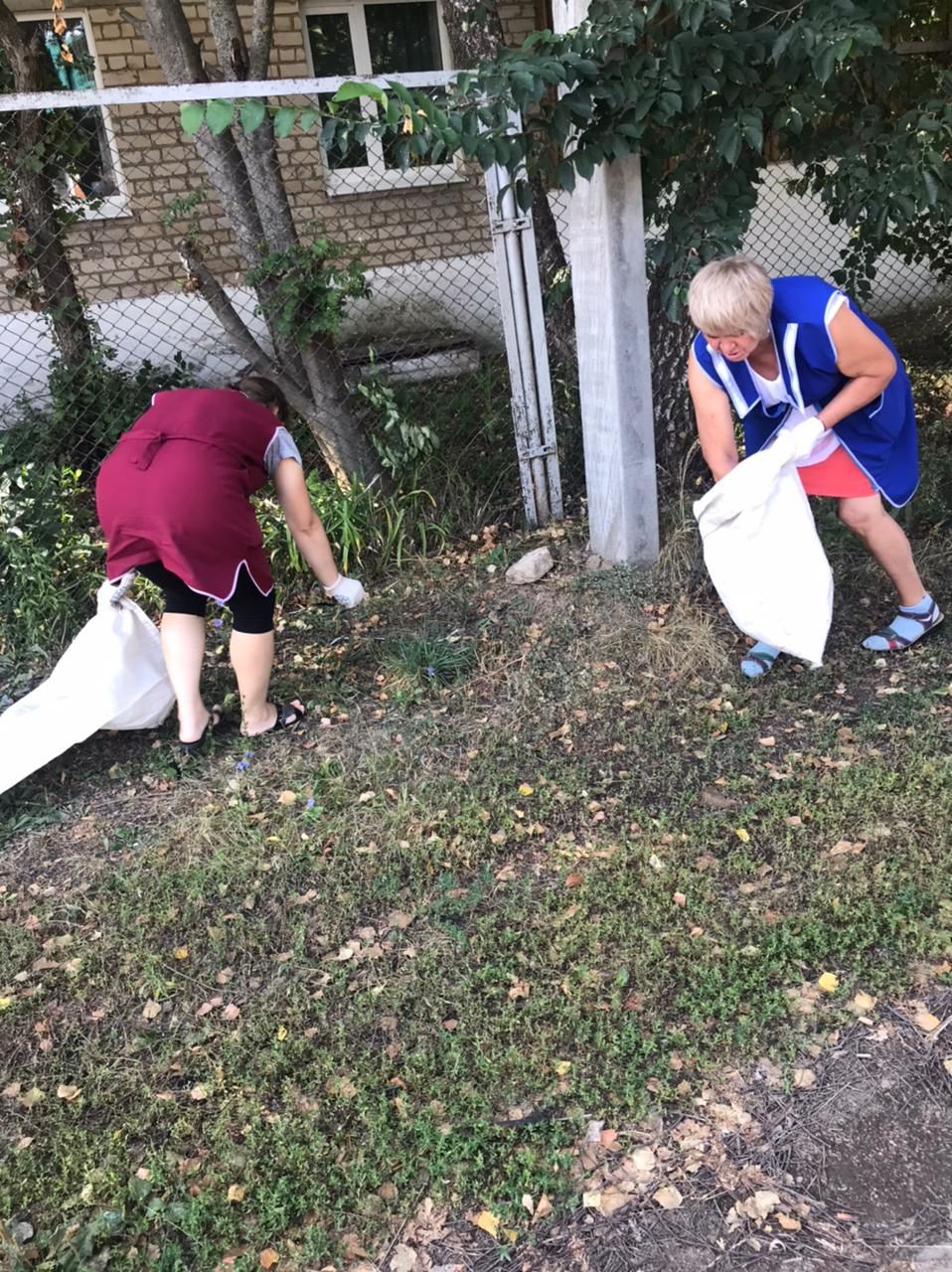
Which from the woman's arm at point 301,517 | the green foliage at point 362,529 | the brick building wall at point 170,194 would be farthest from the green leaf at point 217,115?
the brick building wall at point 170,194

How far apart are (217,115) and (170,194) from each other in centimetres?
589

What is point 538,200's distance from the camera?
16.1 ft

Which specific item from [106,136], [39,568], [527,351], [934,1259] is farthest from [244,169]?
[934,1259]

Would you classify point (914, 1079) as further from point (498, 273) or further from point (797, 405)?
point (498, 273)

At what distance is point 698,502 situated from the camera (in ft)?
10.3

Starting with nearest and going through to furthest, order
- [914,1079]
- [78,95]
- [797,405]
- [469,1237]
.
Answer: [469,1237] → [914,1079] → [797,405] → [78,95]

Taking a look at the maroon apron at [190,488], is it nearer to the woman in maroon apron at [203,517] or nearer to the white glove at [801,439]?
the woman in maroon apron at [203,517]

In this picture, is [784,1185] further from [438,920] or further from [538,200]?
[538,200]

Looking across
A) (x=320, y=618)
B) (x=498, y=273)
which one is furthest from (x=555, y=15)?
(x=320, y=618)

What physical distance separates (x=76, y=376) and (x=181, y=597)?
2.82 m

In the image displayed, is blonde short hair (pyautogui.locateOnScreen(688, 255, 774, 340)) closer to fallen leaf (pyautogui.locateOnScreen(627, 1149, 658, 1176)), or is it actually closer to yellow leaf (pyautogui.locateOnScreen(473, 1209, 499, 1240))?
fallen leaf (pyautogui.locateOnScreen(627, 1149, 658, 1176))

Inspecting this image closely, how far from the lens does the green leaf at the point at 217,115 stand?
2.54 metres

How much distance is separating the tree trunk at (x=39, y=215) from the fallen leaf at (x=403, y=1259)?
15.9ft

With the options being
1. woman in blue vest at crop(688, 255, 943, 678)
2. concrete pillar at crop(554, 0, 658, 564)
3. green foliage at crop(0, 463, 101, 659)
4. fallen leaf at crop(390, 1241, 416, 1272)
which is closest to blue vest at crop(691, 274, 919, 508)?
woman in blue vest at crop(688, 255, 943, 678)
